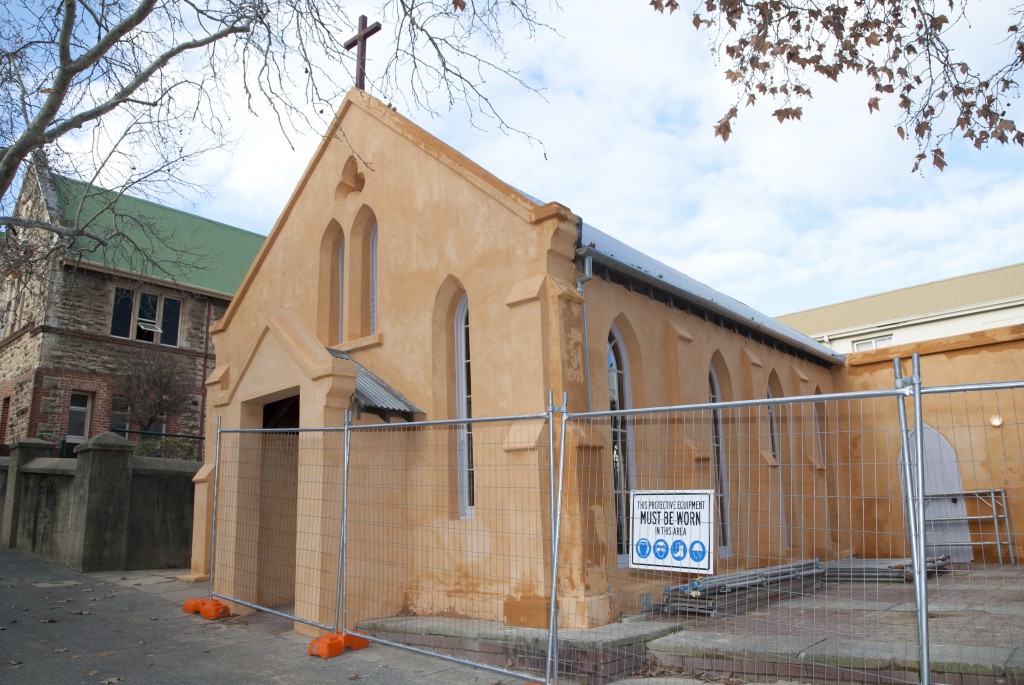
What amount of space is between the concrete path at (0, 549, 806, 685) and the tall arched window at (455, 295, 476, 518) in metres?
2.21

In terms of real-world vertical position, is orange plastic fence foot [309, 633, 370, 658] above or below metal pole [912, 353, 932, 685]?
below

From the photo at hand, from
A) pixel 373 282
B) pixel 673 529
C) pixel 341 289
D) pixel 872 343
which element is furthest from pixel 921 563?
pixel 872 343

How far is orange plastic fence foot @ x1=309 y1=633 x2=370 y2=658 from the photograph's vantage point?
7684 millimetres

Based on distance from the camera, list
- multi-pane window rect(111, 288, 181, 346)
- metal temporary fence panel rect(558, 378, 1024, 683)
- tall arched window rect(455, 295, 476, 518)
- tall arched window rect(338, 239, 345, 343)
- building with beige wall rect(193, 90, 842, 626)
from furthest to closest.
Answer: multi-pane window rect(111, 288, 181, 346) → tall arched window rect(338, 239, 345, 343) → tall arched window rect(455, 295, 476, 518) → building with beige wall rect(193, 90, 842, 626) → metal temporary fence panel rect(558, 378, 1024, 683)

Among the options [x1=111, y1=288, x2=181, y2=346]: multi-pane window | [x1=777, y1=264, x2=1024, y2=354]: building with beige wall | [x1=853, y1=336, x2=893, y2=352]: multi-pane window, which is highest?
[x1=777, y1=264, x2=1024, y2=354]: building with beige wall

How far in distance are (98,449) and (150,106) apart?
7318 mm

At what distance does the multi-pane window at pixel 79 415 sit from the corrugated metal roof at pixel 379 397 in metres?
18.4

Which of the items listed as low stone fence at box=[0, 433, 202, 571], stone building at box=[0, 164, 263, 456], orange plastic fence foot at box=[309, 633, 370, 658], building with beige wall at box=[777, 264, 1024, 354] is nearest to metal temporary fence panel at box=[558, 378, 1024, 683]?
orange plastic fence foot at box=[309, 633, 370, 658]

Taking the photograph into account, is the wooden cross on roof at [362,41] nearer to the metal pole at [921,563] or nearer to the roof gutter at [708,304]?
the roof gutter at [708,304]

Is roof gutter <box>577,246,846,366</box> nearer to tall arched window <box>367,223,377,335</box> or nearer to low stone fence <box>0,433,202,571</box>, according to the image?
tall arched window <box>367,223,377,335</box>

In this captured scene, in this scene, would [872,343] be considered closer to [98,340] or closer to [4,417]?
[98,340]

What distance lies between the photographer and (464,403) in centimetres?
990

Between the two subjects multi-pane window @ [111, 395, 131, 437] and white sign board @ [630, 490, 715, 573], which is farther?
multi-pane window @ [111, 395, 131, 437]

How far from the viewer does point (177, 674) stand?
281 inches
